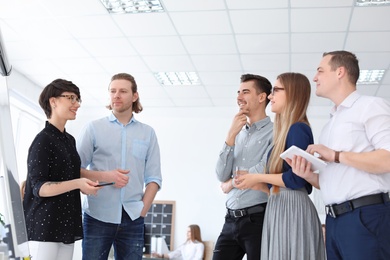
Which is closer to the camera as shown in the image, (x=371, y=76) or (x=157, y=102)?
(x=371, y=76)

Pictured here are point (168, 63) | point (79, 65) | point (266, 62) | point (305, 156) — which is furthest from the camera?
point (79, 65)

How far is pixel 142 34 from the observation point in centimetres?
539

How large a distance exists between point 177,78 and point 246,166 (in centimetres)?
458

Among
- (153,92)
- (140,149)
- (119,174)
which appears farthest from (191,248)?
(119,174)

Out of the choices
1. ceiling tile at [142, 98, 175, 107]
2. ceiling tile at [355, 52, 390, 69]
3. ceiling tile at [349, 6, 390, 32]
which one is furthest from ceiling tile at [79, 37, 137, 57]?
ceiling tile at [355, 52, 390, 69]

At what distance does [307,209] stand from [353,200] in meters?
0.31

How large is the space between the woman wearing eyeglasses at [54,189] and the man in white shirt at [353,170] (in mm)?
1016

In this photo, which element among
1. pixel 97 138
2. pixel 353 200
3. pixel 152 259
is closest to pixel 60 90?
pixel 97 138

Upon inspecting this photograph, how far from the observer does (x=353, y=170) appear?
1807mm

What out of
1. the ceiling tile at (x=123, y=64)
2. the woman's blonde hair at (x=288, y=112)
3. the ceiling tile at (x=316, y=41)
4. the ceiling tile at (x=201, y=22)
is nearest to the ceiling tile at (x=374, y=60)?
the ceiling tile at (x=316, y=41)

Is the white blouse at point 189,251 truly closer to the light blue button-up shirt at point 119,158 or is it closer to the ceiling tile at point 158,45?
the ceiling tile at point 158,45

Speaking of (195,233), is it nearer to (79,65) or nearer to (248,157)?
(79,65)

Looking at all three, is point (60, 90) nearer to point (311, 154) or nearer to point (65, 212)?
point (65, 212)

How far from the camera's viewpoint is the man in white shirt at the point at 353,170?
168 centimetres
